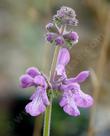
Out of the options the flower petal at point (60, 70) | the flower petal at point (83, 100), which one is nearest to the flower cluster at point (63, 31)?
the flower petal at point (60, 70)

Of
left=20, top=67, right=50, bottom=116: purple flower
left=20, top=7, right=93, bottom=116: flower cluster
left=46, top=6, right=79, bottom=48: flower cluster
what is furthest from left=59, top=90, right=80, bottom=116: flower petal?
left=46, top=6, right=79, bottom=48: flower cluster

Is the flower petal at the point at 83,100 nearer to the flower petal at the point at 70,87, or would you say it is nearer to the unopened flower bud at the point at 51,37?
the flower petal at the point at 70,87

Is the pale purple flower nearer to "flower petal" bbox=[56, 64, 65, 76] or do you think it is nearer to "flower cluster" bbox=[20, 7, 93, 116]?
"flower cluster" bbox=[20, 7, 93, 116]

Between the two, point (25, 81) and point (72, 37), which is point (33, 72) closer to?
point (25, 81)

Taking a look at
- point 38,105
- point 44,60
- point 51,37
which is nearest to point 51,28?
point 51,37

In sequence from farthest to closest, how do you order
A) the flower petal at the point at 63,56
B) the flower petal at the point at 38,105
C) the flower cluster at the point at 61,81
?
the flower petal at the point at 63,56 → the flower cluster at the point at 61,81 → the flower petal at the point at 38,105

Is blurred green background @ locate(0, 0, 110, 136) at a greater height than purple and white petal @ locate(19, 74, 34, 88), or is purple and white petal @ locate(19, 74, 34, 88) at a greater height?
blurred green background @ locate(0, 0, 110, 136)
